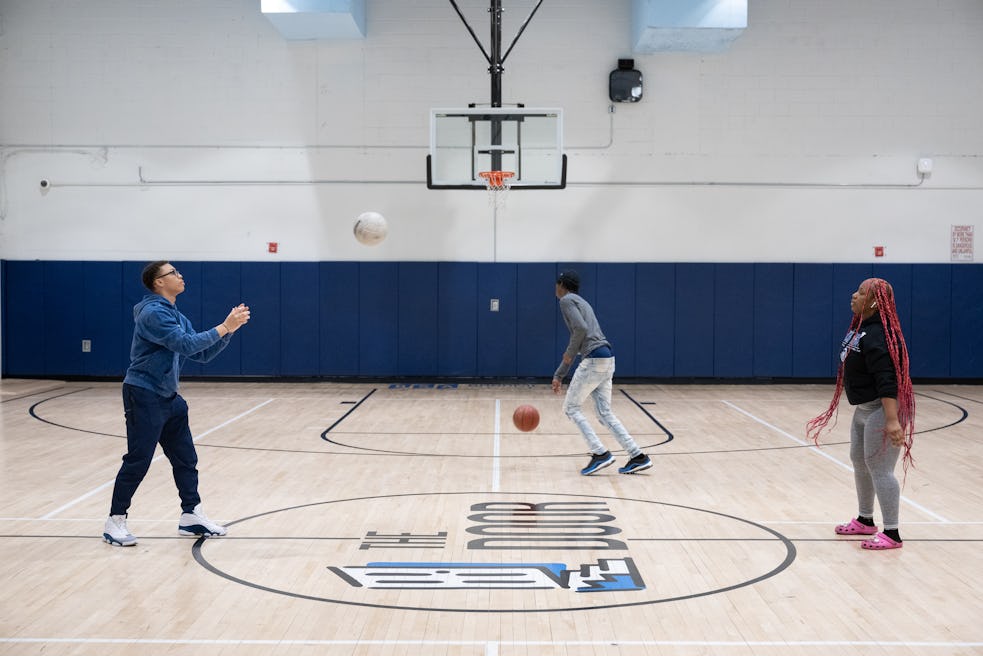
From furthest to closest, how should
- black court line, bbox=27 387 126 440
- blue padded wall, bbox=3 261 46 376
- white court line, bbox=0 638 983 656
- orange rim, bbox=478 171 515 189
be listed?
1. blue padded wall, bbox=3 261 46 376
2. orange rim, bbox=478 171 515 189
3. black court line, bbox=27 387 126 440
4. white court line, bbox=0 638 983 656

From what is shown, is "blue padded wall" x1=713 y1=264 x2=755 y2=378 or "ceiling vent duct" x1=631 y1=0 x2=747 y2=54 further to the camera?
"blue padded wall" x1=713 y1=264 x2=755 y2=378

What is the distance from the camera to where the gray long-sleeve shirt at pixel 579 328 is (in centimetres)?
848

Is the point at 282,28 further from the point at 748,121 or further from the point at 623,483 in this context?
the point at 623,483

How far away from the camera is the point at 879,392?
19.3 feet

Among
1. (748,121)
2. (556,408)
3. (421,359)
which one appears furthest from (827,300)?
(421,359)

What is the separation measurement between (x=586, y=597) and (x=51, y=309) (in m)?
14.8

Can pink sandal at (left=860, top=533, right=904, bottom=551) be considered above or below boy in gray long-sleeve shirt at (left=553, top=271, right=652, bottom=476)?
below

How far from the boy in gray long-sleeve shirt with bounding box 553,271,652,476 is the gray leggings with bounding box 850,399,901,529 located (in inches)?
103

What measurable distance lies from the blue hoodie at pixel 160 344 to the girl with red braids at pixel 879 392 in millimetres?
4065

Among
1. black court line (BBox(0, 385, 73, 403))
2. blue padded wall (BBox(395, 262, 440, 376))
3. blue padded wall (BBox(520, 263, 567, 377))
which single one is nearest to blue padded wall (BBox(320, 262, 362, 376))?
blue padded wall (BBox(395, 262, 440, 376))

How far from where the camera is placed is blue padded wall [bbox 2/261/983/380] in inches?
659

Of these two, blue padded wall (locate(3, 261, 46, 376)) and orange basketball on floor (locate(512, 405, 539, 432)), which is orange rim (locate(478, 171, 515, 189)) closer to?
orange basketball on floor (locate(512, 405, 539, 432))

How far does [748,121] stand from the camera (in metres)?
16.7

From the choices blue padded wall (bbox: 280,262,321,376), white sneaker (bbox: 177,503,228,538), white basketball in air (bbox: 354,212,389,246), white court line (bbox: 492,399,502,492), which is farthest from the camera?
blue padded wall (bbox: 280,262,321,376)
